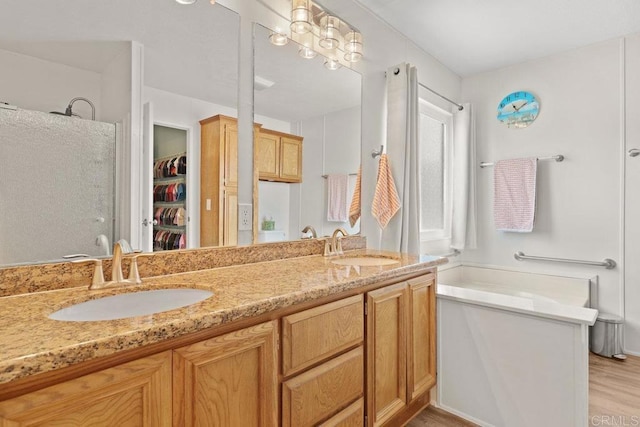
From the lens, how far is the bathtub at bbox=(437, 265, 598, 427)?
158cm

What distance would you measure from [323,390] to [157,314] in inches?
26.6

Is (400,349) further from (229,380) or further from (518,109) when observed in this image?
(518,109)

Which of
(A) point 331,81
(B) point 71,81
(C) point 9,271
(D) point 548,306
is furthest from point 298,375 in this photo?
(A) point 331,81

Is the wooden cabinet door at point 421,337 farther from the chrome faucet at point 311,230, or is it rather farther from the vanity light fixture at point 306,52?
the vanity light fixture at point 306,52

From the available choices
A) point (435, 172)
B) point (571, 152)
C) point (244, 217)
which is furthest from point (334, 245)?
point (571, 152)

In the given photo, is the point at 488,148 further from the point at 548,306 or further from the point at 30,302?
the point at 30,302

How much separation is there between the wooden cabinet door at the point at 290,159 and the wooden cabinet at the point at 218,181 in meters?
0.29

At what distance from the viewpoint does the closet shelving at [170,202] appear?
136cm

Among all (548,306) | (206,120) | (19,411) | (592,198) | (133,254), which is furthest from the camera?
(592,198)

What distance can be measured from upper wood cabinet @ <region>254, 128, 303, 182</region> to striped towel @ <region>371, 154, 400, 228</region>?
2.07 feet

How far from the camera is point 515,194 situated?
10.2ft

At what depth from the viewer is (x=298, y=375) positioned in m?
1.14

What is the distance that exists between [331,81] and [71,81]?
139 cm

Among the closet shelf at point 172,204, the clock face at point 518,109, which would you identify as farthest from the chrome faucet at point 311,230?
the clock face at point 518,109
